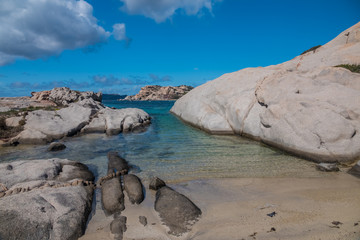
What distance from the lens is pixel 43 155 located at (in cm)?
1509

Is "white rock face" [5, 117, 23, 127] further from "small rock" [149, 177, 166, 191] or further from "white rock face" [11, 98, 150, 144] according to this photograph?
"small rock" [149, 177, 166, 191]

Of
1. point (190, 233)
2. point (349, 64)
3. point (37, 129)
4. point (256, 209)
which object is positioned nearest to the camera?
point (190, 233)

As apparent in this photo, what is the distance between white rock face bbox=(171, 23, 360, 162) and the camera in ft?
40.3

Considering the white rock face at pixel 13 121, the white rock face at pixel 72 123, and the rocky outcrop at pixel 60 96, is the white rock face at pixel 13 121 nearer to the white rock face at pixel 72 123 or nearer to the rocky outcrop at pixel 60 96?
the white rock face at pixel 72 123

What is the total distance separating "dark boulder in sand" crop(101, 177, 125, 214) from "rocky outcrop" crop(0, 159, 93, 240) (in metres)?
0.55

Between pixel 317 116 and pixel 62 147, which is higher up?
pixel 317 116

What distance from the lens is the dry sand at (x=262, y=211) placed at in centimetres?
589

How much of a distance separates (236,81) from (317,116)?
463 inches

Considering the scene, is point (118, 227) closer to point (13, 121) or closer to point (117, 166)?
point (117, 166)

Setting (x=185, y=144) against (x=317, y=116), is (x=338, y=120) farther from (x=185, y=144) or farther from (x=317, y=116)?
(x=185, y=144)

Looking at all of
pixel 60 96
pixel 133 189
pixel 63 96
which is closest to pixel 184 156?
pixel 133 189

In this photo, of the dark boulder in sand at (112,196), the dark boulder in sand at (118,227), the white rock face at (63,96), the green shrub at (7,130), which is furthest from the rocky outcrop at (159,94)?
the dark boulder in sand at (118,227)

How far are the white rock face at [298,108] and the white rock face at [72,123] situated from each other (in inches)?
361

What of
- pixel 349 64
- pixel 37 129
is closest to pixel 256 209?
pixel 37 129
